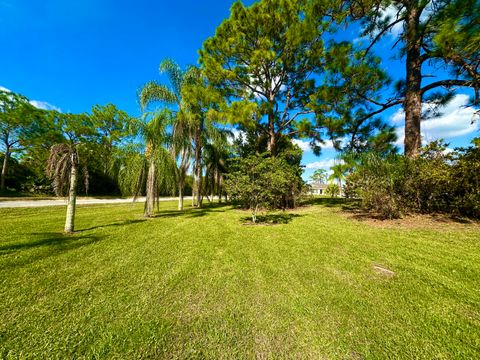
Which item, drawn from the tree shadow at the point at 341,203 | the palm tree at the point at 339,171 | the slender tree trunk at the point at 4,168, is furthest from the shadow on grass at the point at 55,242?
the slender tree trunk at the point at 4,168

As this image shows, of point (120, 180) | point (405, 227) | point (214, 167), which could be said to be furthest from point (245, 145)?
point (405, 227)

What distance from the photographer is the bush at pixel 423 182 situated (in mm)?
5395

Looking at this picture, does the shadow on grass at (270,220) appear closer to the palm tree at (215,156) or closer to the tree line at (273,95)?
the tree line at (273,95)

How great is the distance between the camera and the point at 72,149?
4875 millimetres

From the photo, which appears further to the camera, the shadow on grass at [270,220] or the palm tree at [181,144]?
the palm tree at [181,144]

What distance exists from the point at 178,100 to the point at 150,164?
5381 millimetres

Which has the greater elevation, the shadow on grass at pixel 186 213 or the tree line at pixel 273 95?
the tree line at pixel 273 95

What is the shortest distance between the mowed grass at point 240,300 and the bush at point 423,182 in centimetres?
209

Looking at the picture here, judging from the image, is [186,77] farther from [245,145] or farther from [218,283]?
[218,283]

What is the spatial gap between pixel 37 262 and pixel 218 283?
3.46 meters

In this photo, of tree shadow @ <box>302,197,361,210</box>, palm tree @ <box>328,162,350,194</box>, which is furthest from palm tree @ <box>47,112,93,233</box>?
tree shadow @ <box>302,197,361,210</box>

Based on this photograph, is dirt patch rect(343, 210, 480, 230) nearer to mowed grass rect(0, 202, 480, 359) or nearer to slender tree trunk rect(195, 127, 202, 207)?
mowed grass rect(0, 202, 480, 359)

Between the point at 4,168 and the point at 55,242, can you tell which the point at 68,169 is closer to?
the point at 55,242

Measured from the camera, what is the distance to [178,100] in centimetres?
1068
